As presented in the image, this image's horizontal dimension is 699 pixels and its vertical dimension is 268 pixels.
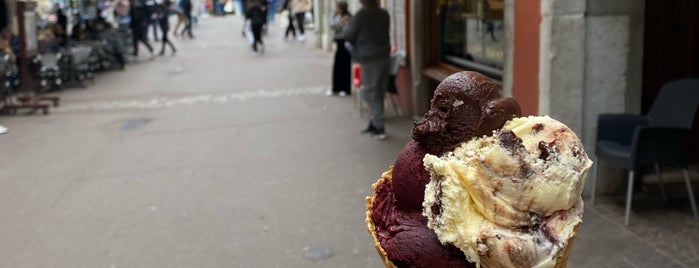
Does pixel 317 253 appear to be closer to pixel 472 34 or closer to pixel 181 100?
pixel 472 34

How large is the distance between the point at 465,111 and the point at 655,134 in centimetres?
370

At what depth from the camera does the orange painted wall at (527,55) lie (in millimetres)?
6335

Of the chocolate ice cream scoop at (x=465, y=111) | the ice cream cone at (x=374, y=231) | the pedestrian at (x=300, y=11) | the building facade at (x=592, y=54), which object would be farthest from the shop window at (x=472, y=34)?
the pedestrian at (x=300, y=11)

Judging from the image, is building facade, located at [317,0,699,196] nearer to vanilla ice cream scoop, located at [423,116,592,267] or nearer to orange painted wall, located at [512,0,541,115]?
orange painted wall, located at [512,0,541,115]

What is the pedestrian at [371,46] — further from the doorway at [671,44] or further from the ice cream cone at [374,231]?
the ice cream cone at [374,231]

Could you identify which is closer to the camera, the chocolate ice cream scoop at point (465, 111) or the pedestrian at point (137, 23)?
the chocolate ice cream scoop at point (465, 111)

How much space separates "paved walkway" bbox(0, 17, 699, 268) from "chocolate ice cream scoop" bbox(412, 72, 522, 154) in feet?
9.54

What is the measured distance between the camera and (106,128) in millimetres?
11125

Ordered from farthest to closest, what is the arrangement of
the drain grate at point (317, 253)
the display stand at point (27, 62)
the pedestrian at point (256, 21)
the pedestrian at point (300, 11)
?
1. the pedestrian at point (300, 11)
2. the pedestrian at point (256, 21)
3. the display stand at point (27, 62)
4. the drain grate at point (317, 253)

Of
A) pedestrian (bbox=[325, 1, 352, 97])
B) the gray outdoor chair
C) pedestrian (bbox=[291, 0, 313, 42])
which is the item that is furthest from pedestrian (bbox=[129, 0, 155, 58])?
the gray outdoor chair

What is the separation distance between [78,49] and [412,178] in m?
14.7

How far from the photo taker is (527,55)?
21.4ft

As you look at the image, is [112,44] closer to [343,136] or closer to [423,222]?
[343,136]

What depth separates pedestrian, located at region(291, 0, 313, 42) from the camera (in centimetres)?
2612
